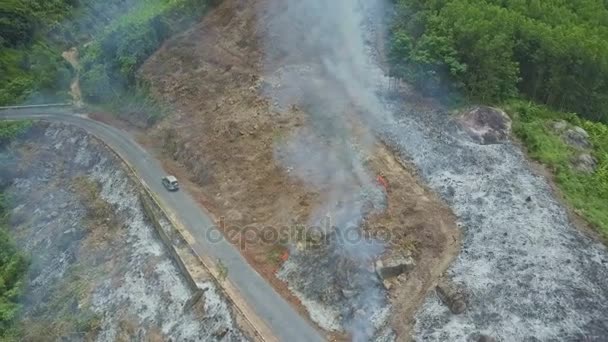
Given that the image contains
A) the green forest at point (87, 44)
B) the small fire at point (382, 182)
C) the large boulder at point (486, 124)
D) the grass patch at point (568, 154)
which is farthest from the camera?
the green forest at point (87, 44)

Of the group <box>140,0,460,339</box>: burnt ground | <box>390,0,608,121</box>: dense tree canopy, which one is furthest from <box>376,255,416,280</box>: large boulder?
<box>390,0,608,121</box>: dense tree canopy

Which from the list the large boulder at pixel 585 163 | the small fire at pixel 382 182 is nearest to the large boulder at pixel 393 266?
the small fire at pixel 382 182

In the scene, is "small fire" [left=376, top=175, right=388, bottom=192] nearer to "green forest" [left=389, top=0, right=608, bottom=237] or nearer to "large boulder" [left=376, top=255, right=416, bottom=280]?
"large boulder" [left=376, top=255, right=416, bottom=280]

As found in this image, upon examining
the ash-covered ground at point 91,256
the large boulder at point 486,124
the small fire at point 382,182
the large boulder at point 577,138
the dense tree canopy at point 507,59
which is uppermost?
the dense tree canopy at point 507,59

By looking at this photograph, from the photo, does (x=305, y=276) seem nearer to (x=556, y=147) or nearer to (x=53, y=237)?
(x=556, y=147)

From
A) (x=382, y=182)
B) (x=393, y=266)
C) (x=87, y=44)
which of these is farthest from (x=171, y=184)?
(x=87, y=44)

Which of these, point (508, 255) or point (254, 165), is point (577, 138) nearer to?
point (508, 255)

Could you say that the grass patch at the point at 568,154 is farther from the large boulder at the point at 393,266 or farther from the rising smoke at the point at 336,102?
the large boulder at the point at 393,266
